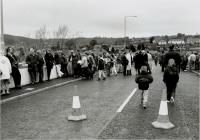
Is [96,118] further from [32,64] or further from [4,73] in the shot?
[32,64]

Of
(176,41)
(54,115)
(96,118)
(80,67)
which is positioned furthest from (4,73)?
(176,41)

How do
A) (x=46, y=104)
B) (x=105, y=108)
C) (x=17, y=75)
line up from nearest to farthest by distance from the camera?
(x=105, y=108)
(x=46, y=104)
(x=17, y=75)

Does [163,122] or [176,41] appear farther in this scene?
[176,41]

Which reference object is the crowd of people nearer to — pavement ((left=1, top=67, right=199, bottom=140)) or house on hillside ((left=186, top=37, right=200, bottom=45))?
pavement ((left=1, top=67, right=199, bottom=140))

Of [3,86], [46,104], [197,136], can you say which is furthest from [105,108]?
[3,86]

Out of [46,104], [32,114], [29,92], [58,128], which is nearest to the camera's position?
[58,128]

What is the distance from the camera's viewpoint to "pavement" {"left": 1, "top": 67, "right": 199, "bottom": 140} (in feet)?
25.0

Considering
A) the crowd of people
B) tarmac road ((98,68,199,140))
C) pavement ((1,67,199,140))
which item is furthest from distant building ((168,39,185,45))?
tarmac road ((98,68,199,140))

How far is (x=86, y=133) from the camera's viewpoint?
7707mm

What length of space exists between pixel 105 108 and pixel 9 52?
6.45 metres

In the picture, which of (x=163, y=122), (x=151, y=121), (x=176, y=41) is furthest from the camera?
(x=176, y=41)

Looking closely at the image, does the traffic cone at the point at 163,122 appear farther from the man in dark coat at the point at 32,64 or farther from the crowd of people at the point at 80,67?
the man in dark coat at the point at 32,64

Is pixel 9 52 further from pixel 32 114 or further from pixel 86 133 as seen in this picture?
pixel 86 133

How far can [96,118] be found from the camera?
9.39m
